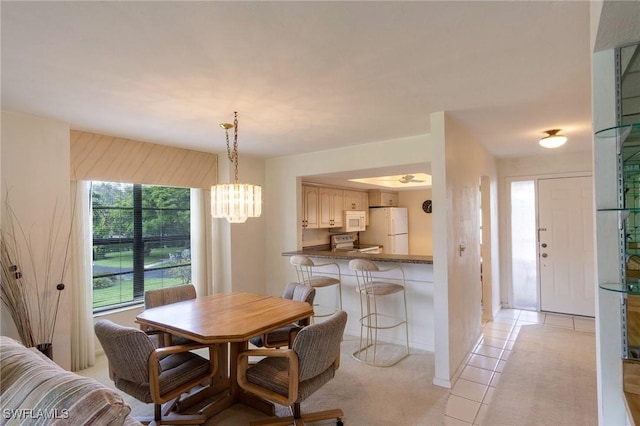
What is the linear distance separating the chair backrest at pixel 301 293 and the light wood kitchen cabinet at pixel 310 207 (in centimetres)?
192

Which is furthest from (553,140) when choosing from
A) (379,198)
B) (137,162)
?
(137,162)

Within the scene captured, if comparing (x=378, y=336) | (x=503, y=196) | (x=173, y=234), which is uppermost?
A: (x=503, y=196)

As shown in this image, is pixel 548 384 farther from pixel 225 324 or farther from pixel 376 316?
pixel 225 324

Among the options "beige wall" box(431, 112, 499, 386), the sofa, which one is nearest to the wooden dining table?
the sofa

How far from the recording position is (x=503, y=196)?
5.17 m

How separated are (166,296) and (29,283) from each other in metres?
1.12

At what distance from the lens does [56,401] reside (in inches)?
43.2

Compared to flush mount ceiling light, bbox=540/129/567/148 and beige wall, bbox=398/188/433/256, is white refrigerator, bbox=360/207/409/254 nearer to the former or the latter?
beige wall, bbox=398/188/433/256

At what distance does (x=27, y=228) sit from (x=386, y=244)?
544cm

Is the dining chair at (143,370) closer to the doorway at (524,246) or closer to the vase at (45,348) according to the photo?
the vase at (45,348)

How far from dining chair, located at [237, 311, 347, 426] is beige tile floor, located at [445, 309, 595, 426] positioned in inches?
39.0

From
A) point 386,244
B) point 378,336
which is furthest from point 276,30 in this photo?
point 386,244

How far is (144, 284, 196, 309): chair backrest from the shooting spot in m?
2.92

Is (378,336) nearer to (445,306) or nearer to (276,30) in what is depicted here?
(445,306)
